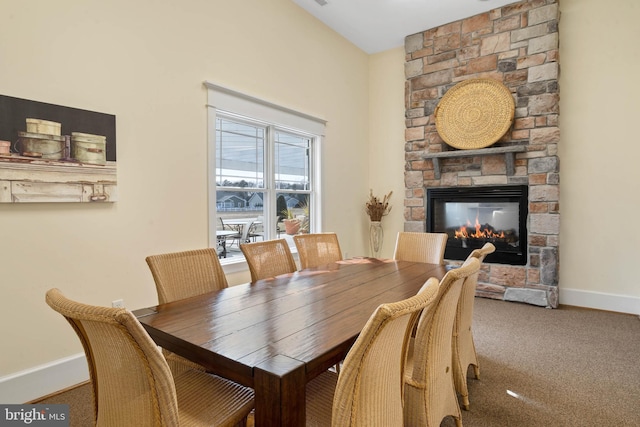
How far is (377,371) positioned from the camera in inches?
41.9

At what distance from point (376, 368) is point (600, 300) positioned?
13.3 ft

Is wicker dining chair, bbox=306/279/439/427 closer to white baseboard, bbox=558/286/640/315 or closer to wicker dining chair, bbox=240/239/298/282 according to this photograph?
wicker dining chair, bbox=240/239/298/282

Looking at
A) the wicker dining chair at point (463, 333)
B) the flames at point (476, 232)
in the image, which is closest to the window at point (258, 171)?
the flames at point (476, 232)

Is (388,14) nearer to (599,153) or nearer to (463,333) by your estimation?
(599,153)

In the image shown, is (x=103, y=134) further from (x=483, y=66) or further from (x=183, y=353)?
(x=483, y=66)

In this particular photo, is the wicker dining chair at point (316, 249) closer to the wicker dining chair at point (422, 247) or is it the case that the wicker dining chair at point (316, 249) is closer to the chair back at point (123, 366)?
the wicker dining chair at point (422, 247)

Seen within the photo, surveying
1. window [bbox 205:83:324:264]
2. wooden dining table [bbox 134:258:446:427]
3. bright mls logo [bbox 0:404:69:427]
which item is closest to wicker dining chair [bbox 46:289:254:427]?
wooden dining table [bbox 134:258:446:427]

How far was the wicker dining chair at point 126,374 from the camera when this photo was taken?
3.13ft

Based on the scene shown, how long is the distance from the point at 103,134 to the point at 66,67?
452mm

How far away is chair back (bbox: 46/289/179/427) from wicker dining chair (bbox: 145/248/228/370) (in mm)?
557

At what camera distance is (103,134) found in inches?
94.6

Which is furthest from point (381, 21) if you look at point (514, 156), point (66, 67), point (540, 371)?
point (540, 371)

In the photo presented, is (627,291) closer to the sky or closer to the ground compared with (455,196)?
closer to the ground

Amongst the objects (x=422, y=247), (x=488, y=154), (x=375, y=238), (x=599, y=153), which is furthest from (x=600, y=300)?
(x=375, y=238)
